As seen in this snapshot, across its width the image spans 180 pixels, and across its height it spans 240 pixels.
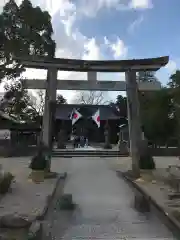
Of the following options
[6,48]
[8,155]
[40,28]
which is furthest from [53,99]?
[8,155]

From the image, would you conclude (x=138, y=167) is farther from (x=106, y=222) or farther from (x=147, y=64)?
(x=106, y=222)

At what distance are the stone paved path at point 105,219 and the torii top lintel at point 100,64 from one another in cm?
715

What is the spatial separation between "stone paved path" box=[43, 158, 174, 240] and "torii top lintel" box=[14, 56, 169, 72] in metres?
7.15

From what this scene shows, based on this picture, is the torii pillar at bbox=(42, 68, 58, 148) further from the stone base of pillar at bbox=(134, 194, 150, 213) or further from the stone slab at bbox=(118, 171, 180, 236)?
the stone base of pillar at bbox=(134, 194, 150, 213)

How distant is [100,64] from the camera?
19312mm

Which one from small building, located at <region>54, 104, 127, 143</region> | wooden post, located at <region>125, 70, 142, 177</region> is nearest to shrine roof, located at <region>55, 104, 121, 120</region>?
small building, located at <region>54, 104, 127, 143</region>

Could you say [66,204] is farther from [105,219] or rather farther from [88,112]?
[88,112]

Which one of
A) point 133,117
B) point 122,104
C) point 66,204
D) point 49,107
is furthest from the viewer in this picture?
point 122,104

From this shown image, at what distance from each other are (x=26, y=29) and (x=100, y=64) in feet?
20.1

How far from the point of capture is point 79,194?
12969 mm

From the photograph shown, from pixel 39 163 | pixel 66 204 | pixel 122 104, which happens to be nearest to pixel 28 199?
pixel 66 204

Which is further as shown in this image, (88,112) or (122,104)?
(122,104)

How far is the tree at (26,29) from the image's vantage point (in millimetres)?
21800

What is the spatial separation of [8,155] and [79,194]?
68.1 feet
